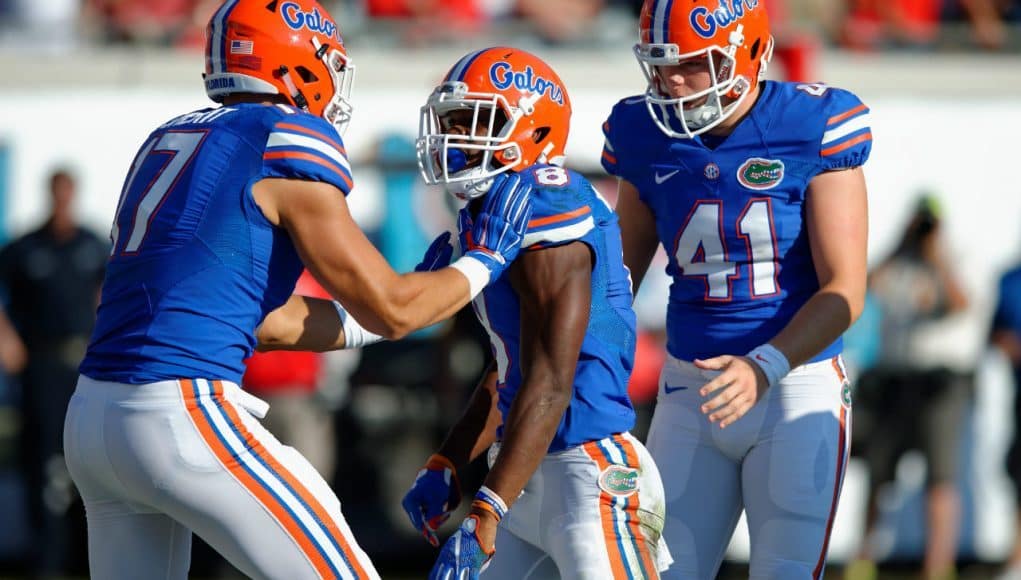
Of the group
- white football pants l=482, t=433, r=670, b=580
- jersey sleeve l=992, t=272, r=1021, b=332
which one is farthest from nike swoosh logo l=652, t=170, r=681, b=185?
jersey sleeve l=992, t=272, r=1021, b=332

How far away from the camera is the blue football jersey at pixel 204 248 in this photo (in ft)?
10.3

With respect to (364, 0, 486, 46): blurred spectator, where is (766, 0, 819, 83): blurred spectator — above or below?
above

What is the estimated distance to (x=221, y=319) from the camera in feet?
10.3

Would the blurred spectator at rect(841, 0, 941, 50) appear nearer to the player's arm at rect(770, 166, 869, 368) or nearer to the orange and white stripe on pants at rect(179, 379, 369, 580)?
the player's arm at rect(770, 166, 869, 368)

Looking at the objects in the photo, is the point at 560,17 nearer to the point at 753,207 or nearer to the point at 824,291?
the point at 753,207

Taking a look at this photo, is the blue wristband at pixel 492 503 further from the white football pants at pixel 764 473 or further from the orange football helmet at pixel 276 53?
the orange football helmet at pixel 276 53

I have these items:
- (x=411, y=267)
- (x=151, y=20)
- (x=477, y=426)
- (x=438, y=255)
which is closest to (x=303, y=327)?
(x=438, y=255)

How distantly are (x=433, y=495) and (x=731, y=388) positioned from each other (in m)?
0.76

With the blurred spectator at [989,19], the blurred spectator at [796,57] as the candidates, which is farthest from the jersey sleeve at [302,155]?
the blurred spectator at [989,19]

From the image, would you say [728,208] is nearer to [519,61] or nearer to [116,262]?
[519,61]

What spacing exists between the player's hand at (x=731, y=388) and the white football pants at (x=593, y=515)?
7.7 inches

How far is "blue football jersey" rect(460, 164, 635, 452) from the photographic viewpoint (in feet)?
10.8

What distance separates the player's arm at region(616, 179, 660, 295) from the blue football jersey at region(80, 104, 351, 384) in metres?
1.17

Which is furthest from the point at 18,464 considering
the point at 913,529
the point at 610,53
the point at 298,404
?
the point at 913,529
